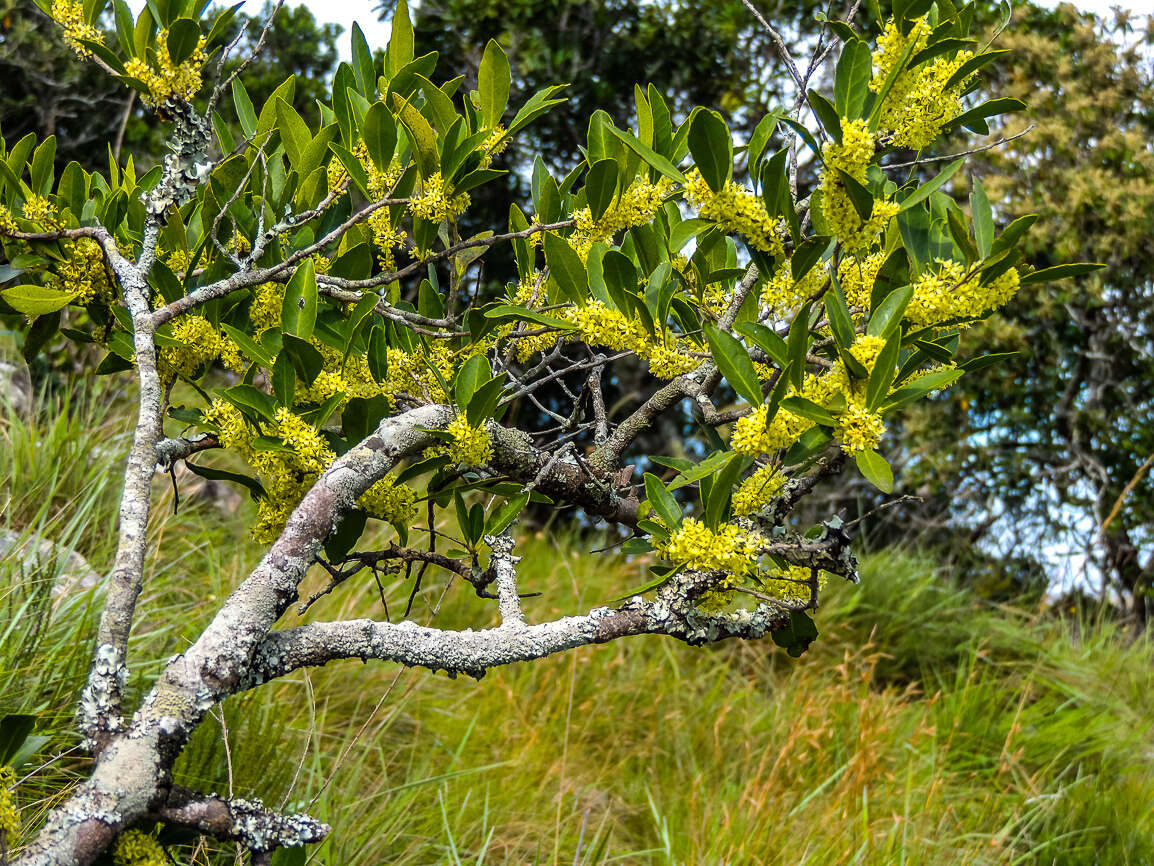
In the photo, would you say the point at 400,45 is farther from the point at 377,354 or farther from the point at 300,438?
the point at 300,438

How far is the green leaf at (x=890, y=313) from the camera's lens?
0.98 meters

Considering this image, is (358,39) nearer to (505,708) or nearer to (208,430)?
(208,430)

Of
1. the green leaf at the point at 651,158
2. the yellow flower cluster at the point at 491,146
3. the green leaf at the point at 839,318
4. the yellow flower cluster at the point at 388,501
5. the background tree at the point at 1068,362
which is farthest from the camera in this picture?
the background tree at the point at 1068,362

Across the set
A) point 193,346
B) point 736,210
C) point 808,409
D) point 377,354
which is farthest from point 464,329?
point 808,409

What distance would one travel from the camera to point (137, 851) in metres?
0.91

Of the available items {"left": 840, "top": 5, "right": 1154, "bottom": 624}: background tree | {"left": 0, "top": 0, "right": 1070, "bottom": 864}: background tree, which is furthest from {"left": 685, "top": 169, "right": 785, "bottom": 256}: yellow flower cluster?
{"left": 840, "top": 5, "right": 1154, "bottom": 624}: background tree

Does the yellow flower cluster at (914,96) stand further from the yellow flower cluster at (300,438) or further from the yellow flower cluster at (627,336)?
the yellow flower cluster at (300,438)

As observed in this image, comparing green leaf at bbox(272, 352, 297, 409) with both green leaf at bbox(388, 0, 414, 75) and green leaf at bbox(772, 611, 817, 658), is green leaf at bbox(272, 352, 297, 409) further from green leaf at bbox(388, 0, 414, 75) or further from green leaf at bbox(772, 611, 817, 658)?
green leaf at bbox(772, 611, 817, 658)

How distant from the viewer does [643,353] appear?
1.12 m

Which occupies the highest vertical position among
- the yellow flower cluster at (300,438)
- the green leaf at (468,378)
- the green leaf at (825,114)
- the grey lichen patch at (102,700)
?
the green leaf at (825,114)

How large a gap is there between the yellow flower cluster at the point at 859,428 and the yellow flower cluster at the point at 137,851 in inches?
30.9

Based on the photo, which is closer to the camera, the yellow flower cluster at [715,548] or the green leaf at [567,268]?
the yellow flower cluster at [715,548]

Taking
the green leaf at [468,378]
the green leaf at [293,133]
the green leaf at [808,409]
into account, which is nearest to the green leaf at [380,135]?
the green leaf at [293,133]

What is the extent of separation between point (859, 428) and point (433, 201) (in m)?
0.65
